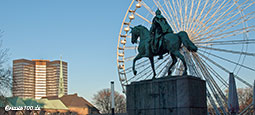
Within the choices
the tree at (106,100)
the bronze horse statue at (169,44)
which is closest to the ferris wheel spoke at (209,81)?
the bronze horse statue at (169,44)

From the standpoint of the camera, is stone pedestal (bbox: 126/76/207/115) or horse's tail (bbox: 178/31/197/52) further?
horse's tail (bbox: 178/31/197/52)

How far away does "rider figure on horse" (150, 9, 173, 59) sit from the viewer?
14.6 m

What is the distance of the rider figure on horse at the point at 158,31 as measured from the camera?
574 inches

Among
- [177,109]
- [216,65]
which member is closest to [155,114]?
[177,109]

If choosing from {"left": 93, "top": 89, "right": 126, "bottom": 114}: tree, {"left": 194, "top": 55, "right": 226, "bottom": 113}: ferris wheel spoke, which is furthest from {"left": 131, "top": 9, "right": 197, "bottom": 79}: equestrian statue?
{"left": 93, "top": 89, "right": 126, "bottom": 114}: tree

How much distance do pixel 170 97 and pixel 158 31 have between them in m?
3.13

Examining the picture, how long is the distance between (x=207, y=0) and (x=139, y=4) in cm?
648

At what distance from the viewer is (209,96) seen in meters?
25.4

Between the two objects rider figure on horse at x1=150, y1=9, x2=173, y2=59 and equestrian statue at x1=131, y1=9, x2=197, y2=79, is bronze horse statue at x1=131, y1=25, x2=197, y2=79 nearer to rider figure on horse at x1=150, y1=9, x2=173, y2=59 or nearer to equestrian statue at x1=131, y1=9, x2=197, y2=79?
equestrian statue at x1=131, y1=9, x2=197, y2=79

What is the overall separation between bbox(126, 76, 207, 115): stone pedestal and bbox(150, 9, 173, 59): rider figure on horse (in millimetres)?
1585

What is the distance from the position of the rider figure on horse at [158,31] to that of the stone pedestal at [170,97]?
1585 mm

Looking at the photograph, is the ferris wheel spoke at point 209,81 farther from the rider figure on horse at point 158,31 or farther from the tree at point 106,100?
the tree at point 106,100

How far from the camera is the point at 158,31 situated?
14.9 metres

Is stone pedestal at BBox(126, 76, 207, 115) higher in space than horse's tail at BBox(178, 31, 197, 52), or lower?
lower
